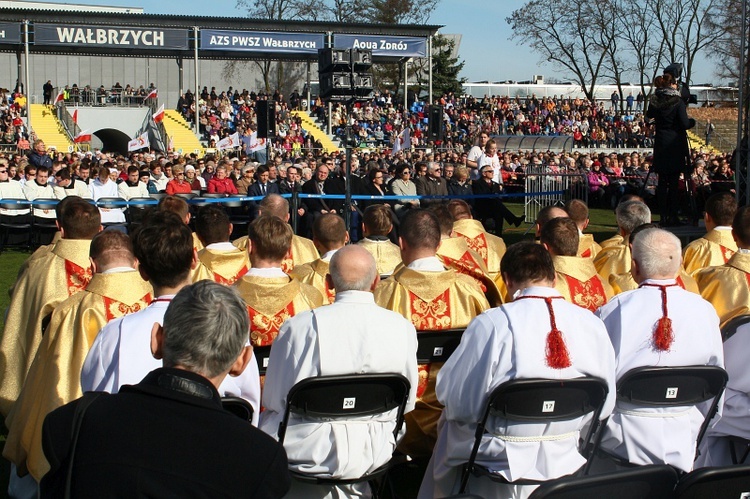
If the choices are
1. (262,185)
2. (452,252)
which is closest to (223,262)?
(452,252)

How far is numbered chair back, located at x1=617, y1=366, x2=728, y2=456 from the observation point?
14.3 feet

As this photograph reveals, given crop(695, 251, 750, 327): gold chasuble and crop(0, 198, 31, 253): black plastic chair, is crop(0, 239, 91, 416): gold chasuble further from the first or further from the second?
crop(0, 198, 31, 253): black plastic chair

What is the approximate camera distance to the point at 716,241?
7.61 metres

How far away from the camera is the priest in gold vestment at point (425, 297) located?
5.52 metres

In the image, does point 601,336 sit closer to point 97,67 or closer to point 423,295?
point 423,295

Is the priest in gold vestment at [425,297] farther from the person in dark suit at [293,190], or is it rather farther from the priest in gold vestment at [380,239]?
the person in dark suit at [293,190]

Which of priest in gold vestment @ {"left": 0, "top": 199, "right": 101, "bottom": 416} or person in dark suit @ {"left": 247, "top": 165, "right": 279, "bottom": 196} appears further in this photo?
person in dark suit @ {"left": 247, "top": 165, "right": 279, "bottom": 196}

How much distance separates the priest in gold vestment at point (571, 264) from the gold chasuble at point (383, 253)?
1938 mm

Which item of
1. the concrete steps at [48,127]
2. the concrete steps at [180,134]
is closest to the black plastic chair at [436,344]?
the concrete steps at [180,134]

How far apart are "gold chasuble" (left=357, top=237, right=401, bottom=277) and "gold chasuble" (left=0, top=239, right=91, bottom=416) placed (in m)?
2.51

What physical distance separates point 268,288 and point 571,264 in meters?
2.25

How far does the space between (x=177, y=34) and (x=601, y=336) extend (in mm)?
41455

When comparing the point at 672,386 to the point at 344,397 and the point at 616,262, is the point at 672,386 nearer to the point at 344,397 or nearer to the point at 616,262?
the point at 344,397

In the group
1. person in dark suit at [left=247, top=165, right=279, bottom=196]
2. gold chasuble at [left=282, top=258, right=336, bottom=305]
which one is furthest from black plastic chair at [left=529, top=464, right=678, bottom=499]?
person in dark suit at [left=247, top=165, right=279, bottom=196]
